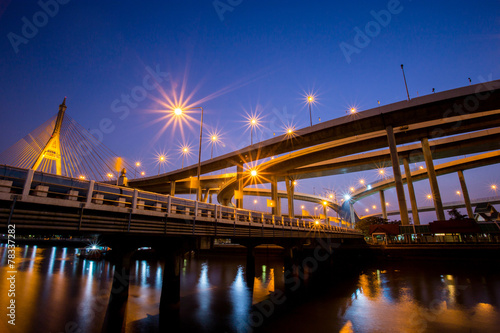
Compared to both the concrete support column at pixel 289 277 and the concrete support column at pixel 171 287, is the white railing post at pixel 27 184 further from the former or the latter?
the concrete support column at pixel 289 277

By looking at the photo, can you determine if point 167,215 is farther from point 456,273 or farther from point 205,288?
point 456,273

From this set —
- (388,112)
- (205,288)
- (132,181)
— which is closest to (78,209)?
(205,288)

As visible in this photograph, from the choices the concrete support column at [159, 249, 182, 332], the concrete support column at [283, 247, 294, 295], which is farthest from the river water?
the concrete support column at [283, 247, 294, 295]

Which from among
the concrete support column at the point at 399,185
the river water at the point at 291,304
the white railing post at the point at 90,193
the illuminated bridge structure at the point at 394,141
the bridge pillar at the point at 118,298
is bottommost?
the river water at the point at 291,304

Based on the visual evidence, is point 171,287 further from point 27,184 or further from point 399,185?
point 399,185

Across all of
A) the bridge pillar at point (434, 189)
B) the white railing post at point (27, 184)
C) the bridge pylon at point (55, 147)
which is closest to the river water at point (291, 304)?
the white railing post at point (27, 184)

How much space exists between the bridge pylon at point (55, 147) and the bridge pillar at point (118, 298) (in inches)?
748

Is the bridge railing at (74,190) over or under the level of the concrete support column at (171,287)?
over

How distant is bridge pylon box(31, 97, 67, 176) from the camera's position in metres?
25.8

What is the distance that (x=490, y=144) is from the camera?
56750 mm

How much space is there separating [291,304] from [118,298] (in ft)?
40.3

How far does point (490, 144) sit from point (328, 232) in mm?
50922

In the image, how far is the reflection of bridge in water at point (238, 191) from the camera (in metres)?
9.41

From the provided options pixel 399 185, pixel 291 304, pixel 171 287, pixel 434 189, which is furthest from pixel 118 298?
pixel 434 189
